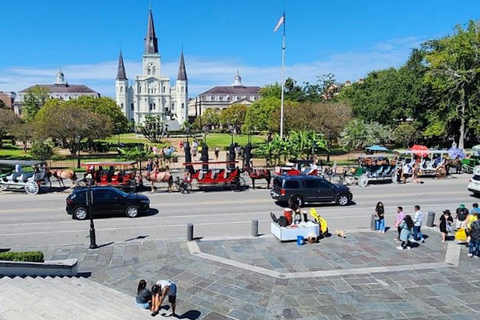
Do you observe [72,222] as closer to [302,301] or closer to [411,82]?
[302,301]

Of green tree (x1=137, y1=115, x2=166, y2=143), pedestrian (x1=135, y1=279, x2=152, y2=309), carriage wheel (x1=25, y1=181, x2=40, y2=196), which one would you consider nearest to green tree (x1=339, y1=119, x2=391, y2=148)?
carriage wheel (x1=25, y1=181, x2=40, y2=196)

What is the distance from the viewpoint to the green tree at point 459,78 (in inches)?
1818

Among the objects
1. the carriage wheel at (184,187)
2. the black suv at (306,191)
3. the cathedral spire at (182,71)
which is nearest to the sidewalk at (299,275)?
the black suv at (306,191)

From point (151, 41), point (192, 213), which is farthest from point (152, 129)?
point (151, 41)

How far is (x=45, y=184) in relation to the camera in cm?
2620

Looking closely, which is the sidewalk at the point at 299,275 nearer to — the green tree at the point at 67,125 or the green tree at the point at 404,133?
the green tree at the point at 67,125

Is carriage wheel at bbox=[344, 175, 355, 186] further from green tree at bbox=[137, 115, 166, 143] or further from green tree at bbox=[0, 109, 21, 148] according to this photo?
→ green tree at bbox=[0, 109, 21, 148]

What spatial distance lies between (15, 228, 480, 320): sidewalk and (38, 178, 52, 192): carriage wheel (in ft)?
42.4

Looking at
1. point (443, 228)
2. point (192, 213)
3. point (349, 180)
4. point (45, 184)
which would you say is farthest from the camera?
point (349, 180)

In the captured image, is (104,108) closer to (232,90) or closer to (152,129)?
(152,129)

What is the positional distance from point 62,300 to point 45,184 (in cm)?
1900

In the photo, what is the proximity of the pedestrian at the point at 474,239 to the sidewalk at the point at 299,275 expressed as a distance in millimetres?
383

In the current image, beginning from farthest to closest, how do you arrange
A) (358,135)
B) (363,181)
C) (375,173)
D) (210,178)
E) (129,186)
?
(358,135) < (375,173) < (363,181) < (210,178) < (129,186)

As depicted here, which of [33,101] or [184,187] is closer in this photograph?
[184,187]
